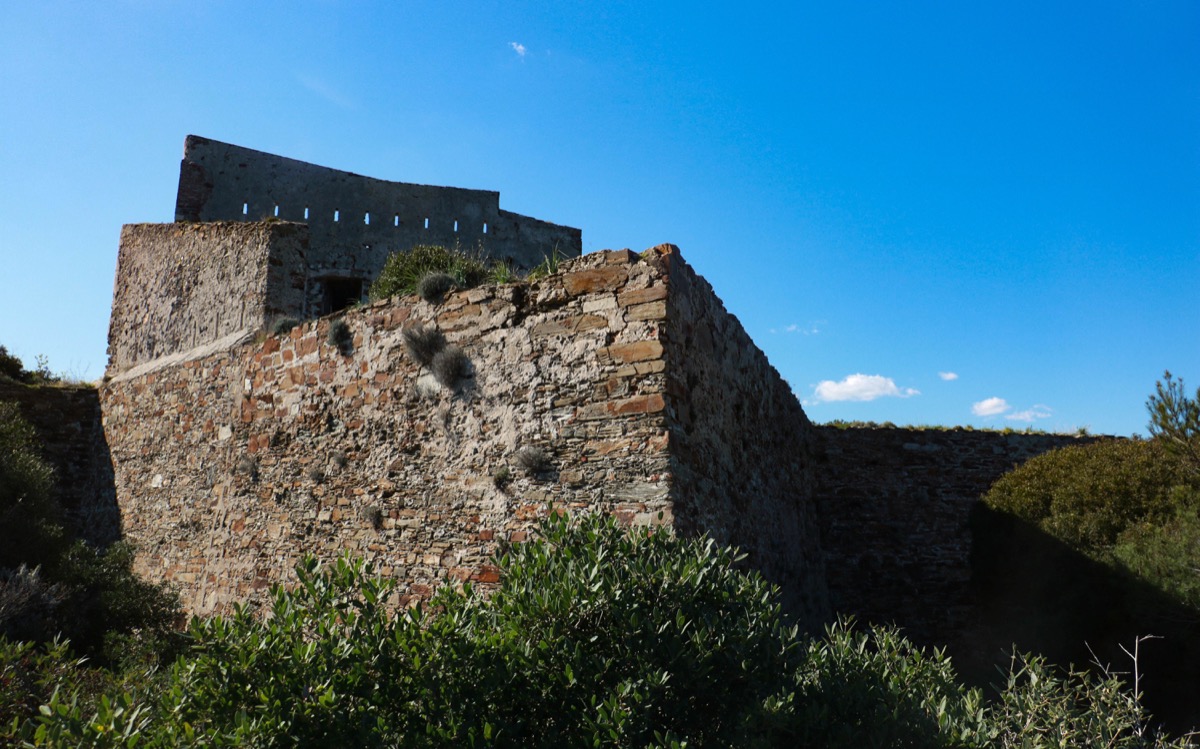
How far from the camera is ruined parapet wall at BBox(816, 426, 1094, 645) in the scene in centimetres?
1189

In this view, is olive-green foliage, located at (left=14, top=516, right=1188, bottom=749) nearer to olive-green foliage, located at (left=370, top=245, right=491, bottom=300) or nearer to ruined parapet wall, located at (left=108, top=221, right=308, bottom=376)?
olive-green foliage, located at (left=370, top=245, right=491, bottom=300)

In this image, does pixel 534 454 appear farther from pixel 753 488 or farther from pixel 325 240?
pixel 325 240

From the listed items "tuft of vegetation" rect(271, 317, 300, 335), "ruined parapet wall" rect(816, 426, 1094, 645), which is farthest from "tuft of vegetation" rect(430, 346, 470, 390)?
"ruined parapet wall" rect(816, 426, 1094, 645)

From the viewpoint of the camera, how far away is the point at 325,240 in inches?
736

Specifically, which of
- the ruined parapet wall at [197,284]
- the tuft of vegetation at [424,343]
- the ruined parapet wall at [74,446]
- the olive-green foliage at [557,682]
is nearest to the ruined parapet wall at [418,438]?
the tuft of vegetation at [424,343]

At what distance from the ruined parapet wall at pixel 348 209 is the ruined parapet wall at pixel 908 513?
979 cm

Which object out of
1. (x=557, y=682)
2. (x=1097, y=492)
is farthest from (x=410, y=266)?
(x=1097, y=492)

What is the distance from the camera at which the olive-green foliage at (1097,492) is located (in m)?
9.42

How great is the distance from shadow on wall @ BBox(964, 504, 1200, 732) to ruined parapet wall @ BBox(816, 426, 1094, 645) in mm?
551

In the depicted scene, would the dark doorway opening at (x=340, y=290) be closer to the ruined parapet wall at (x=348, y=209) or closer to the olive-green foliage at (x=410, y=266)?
the ruined parapet wall at (x=348, y=209)

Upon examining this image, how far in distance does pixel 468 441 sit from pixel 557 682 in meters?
3.11

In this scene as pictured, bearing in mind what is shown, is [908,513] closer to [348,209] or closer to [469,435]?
[469,435]

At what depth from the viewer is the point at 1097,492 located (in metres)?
9.93

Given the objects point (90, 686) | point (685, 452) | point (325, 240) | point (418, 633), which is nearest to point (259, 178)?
point (325, 240)
